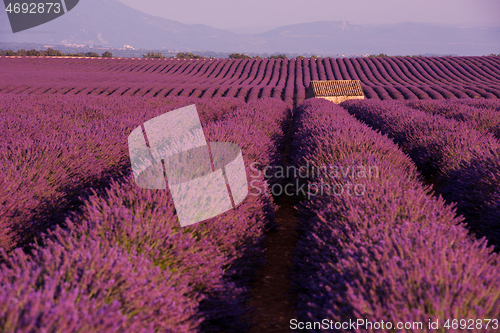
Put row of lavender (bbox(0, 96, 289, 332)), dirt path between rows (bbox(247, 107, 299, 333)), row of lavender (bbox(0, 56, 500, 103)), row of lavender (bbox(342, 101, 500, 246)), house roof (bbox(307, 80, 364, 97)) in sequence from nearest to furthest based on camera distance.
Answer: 1. row of lavender (bbox(0, 96, 289, 332))
2. dirt path between rows (bbox(247, 107, 299, 333))
3. row of lavender (bbox(342, 101, 500, 246))
4. house roof (bbox(307, 80, 364, 97))
5. row of lavender (bbox(0, 56, 500, 103))

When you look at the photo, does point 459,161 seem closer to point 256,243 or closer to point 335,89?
point 256,243

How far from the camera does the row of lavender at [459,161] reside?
11.2ft

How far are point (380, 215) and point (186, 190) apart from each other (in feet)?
A: 4.99

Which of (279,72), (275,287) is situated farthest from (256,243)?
(279,72)

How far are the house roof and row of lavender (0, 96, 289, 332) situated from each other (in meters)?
16.1

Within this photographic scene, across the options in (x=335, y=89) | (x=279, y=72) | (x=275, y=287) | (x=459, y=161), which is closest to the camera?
(x=275, y=287)

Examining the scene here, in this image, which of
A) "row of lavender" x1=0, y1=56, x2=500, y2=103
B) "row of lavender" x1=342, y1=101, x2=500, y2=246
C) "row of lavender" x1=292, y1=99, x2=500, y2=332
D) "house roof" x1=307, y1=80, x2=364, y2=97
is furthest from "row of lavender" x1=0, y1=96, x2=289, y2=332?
"row of lavender" x1=0, y1=56, x2=500, y2=103

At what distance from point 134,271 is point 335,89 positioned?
18578 millimetres

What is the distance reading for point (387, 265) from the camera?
5.74 ft

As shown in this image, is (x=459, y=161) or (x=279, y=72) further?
(x=279, y=72)

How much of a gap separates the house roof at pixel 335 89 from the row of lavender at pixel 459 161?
36.3ft

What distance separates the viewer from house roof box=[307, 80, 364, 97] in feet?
60.1

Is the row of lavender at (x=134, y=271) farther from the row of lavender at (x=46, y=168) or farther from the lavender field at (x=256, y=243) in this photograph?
the row of lavender at (x=46, y=168)

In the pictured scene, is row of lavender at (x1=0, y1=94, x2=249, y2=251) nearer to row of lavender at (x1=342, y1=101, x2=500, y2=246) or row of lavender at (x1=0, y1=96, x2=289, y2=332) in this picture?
row of lavender at (x1=0, y1=96, x2=289, y2=332)
